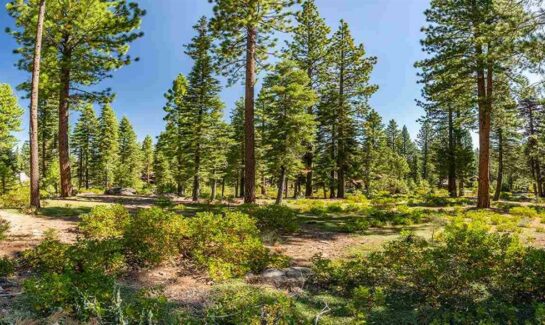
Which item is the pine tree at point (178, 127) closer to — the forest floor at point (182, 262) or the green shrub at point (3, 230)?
the forest floor at point (182, 262)

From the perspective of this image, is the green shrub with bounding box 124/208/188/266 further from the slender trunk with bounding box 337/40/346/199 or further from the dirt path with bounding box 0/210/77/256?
the slender trunk with bounding box 337/40/346/199

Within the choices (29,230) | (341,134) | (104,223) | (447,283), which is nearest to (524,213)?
(447,283)

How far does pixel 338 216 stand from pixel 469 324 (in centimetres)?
1048

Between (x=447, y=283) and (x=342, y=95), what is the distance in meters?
24.7

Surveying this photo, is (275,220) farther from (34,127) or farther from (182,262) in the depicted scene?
(34,127)

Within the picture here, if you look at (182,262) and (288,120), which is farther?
(288,120)

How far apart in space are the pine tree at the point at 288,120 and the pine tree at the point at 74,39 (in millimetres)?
9427

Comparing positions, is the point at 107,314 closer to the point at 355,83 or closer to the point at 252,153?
the point at 252,153

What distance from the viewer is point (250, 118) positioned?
1589 centimetres

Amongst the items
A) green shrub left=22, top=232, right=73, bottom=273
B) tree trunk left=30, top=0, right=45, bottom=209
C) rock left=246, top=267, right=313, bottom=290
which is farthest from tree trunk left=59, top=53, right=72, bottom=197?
rock left=246, top=267, right=313, bottom=290

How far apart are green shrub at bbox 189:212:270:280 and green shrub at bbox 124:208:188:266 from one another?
0.36 metres

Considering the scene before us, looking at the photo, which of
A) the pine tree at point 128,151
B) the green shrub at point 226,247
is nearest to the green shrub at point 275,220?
the green shrub at point 226,247

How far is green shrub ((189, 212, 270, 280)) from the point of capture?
6.73m

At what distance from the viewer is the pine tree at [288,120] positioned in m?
22.4
